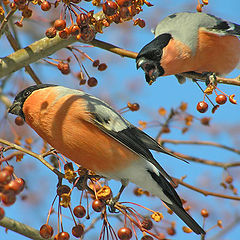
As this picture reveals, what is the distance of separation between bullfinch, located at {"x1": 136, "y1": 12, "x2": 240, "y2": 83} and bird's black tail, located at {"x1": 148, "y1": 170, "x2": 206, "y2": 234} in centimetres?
92

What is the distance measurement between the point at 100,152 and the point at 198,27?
6.22 feet

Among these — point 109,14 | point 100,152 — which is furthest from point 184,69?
point 109,14

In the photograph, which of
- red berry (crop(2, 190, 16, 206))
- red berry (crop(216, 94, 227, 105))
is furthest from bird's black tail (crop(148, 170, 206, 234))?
red berry (crop(2, 190, 16, 206))

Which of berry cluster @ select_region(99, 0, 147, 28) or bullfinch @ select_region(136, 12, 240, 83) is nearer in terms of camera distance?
berry cluster @ select_region(99, 0, 147, 28)

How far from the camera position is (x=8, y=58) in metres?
2.81

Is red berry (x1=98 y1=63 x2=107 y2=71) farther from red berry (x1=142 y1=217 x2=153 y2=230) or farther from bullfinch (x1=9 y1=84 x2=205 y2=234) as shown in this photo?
red berry (x1=142 y1=217 x2=153 y2=230)

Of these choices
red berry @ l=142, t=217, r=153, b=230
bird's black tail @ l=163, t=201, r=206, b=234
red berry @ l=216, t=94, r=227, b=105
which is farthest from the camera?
bird's black tail @ l=163, t=201, r=206, b=234

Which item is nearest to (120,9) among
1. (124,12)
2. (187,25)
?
(124,12)

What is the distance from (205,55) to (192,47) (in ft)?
0.49

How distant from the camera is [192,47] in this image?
390cm

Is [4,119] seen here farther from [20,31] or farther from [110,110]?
[20,31]

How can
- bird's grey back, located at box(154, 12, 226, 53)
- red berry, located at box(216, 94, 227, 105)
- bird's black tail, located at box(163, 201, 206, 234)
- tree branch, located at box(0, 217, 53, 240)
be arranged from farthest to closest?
1. bird's grey back, located at box(154, 12, 226, 53)
2. bird's black tail, located at box(163, 201, 206, 234)
3. red berry, located at box(216, 94, 227, 105)
4. tree branch, located at box(0, 217, 53, 240)

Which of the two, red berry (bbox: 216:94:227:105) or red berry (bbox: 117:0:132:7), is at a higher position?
red berry (bbox: 117:0:132:7)

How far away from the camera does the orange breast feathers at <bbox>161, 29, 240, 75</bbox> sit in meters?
3.77
